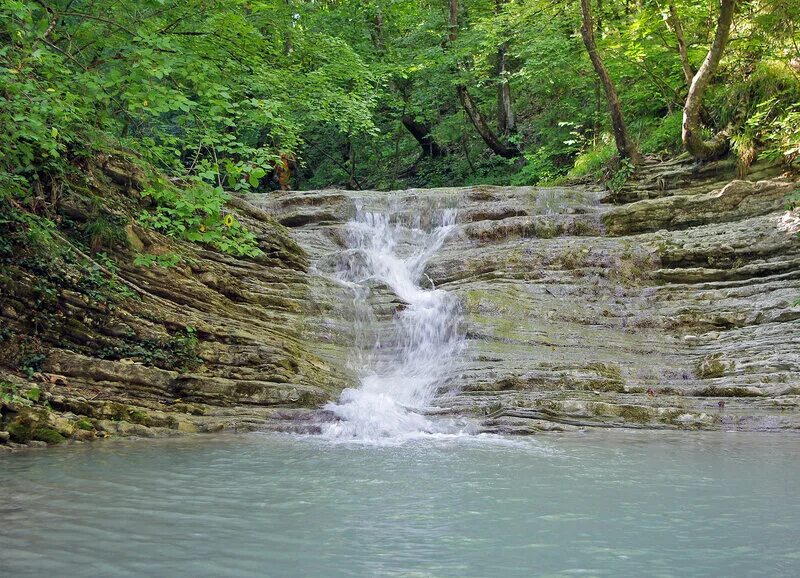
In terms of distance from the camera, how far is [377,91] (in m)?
21.2

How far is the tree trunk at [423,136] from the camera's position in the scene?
2556 centimetres

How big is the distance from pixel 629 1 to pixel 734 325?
11.9 m

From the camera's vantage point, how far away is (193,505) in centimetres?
474

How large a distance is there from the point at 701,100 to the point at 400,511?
43.4 feet

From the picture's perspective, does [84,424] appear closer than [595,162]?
Yes

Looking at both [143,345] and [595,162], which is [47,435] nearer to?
[143,345]

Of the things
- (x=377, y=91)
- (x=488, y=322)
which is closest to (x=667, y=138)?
(x=488, y=322)

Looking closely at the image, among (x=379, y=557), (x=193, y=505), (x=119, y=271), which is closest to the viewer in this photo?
(x=379, y=557)

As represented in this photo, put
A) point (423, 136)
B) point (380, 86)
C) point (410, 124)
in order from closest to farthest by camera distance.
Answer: point (380, 86), point (410, 124), point (423, 136)

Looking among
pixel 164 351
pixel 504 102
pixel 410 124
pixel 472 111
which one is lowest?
pixel 164 351

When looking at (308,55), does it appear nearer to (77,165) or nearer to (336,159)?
(77,165)

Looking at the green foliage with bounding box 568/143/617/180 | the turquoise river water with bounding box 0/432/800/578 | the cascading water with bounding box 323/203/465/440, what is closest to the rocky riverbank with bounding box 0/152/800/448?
the cascading water with bounding box 323/203/465/440

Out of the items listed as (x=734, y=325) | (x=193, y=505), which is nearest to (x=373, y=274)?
(x=734, y=325)

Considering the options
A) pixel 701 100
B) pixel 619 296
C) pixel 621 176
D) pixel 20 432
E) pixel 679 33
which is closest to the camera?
pixel 20 432
